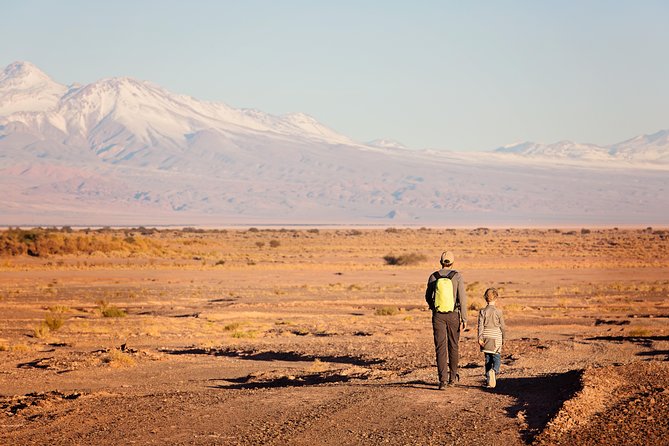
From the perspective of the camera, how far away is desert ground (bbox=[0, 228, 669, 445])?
11875mm

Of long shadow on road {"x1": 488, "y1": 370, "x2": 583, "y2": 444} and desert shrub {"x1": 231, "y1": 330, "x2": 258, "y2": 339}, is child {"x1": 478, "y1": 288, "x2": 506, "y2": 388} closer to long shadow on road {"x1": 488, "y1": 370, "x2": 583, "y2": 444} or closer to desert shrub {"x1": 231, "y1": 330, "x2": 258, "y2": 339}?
long shadow on road {"x1": 488, "y1": 370, "x2": 583, "y2": 444}

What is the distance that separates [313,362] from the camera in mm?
20016

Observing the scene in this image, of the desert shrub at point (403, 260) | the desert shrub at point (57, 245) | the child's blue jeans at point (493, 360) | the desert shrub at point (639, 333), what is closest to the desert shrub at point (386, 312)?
the desert shrub at point (639, 333)

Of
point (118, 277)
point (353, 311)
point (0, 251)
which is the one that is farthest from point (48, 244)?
point (353, 311)

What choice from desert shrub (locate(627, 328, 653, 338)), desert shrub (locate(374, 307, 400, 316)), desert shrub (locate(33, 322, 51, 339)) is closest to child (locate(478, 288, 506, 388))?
desert shrub (locate(627, 328, 653, 338))

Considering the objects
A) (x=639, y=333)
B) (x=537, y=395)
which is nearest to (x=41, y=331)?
(x=639, y=333)

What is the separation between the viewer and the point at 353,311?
32594mm

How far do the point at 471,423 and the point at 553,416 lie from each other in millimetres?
889

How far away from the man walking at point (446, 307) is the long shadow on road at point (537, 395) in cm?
83

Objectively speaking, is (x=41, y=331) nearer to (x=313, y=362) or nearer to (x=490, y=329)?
(x=313, y=362)

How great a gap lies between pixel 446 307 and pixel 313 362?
21.8ft

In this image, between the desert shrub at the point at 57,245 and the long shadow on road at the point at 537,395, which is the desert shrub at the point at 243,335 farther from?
the desert shrub at the point at 57,245

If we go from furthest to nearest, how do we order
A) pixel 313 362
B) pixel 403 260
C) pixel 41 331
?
pixel 403 260, pixel 41 331, pixel 313 362

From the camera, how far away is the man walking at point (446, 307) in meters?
13.8
